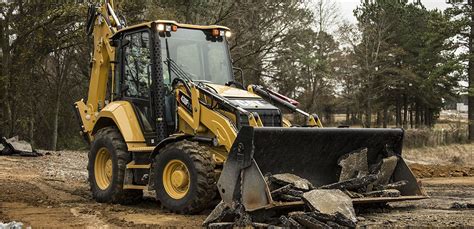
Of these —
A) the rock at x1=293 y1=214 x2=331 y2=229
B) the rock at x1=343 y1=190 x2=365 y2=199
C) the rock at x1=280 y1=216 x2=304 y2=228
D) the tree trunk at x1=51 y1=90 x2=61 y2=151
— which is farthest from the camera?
the tree trunk at x1=51 y1=90 x2=61 y2=151

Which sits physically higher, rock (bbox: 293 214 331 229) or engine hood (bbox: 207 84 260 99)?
engine hood (bbox: 207 84 260 99)

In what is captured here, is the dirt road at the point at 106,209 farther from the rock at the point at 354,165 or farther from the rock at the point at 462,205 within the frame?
the rock at the point at 354,165

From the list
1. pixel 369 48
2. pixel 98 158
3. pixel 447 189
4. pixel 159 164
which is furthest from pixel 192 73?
pixel 369 48

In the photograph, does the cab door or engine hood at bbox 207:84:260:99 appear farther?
the cab door

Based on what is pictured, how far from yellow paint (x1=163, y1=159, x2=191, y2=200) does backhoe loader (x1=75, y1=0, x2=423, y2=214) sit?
0.05ft

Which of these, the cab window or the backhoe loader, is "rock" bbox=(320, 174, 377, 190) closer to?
the backhoe loader

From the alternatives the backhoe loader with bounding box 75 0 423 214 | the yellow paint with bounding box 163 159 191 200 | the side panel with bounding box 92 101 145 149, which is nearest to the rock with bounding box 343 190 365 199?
the backhoe loader with bounding box 75 0 423 214

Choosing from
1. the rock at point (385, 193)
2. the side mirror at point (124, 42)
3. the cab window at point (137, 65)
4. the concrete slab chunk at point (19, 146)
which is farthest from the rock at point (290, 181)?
the concrete slab chunk at point (19, 146)

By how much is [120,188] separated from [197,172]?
209 centimetres

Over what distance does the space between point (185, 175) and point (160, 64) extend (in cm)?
189

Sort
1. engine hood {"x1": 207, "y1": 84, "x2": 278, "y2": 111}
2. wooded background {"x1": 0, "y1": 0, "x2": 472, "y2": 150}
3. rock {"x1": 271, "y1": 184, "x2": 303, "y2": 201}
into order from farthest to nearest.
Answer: wooded background {"x1": 0, "y1": 0, "x2": 472, "y2": 150}, engine hood {"x1": 207, "y1": 84, "x2": 278, "y2": 111}, rock {"x1": 271, "y1": 184, "x2": 303, "y2": 201}

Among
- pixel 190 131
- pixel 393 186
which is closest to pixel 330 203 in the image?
pixel 393 186

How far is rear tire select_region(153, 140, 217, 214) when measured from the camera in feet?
25.5

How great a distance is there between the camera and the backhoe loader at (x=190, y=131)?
7.78 meters
